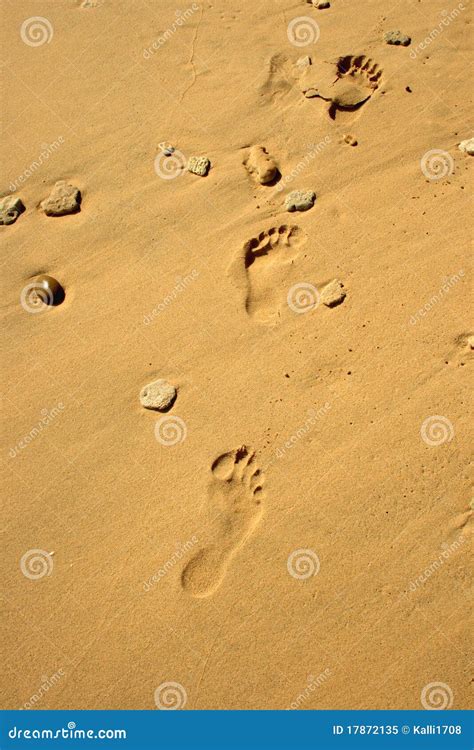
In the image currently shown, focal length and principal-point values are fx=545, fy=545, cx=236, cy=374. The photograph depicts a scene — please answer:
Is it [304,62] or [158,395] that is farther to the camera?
[304,62]

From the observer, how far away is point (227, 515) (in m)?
3.54

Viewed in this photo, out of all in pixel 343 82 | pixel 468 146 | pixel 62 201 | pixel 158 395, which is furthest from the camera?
pixel 343 82

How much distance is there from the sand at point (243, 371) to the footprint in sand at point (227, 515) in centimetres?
1

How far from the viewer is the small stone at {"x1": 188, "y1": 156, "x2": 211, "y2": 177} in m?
4.36

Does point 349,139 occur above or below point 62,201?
above

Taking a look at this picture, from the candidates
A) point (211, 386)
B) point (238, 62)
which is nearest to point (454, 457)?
point (211, 386)

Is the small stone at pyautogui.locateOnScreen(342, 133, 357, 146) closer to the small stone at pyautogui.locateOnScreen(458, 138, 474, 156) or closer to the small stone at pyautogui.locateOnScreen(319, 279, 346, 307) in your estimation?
the small stone at pyautogui.locateOnScreen(458, 138, 474, 156)

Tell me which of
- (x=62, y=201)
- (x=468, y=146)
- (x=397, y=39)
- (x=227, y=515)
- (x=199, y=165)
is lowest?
(x=227, y=515)

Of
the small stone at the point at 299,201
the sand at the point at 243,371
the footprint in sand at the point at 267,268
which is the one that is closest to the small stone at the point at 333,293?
the sand at the point at 243,371

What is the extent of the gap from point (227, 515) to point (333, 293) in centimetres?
173

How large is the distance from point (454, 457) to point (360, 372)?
2.70 feet

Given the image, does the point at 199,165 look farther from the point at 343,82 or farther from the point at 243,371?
the point at 243,371

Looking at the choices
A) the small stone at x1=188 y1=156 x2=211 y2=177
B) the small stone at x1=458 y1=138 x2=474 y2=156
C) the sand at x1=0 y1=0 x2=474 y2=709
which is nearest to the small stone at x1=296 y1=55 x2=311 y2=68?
the sand at x1=0 y1=0 x2=474 y2=709

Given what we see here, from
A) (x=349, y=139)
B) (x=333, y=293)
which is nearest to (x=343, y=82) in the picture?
(x=349, y=139)
